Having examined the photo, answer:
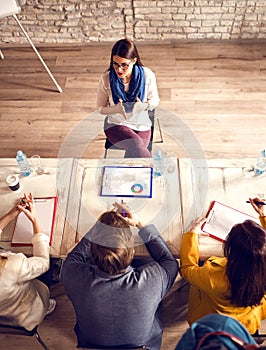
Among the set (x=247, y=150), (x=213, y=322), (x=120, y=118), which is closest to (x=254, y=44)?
(x=247, y=150)

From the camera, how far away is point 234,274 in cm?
167

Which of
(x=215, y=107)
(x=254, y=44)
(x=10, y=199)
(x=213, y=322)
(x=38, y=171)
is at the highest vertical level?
(x=254, y=44)

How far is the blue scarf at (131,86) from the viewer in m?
2.70

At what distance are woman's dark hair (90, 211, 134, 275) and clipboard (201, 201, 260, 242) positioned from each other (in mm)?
542

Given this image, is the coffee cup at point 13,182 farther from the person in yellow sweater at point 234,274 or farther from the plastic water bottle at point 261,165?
the plastic water bottle at point 261,165

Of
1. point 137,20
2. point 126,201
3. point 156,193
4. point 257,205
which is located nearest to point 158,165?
point 156,193

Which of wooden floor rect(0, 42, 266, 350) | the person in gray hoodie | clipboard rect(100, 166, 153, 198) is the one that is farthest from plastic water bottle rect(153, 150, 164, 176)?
wooden floor rect(0, 42, 266, 350)

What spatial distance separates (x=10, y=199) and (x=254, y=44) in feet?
9.85

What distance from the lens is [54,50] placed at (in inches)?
163

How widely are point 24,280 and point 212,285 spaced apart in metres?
0.88

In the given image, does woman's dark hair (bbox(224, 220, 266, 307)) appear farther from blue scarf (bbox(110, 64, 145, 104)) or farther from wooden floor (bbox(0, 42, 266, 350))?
wooden floor (bbox(0, 42, 266, 350))

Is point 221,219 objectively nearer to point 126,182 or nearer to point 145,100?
point 126,182

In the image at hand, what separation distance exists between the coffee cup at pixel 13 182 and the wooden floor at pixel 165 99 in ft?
3.71

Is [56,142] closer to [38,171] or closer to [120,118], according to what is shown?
[120,118]
